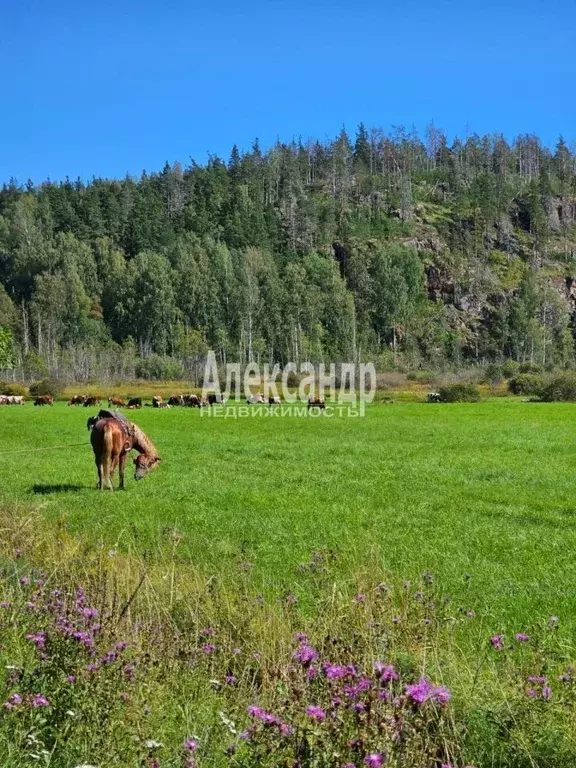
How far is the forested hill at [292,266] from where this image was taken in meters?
122

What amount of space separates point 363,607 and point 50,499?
10666mm

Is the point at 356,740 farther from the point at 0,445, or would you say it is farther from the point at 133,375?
the point at 133,375

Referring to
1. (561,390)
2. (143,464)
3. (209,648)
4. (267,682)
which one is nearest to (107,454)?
(143,464)

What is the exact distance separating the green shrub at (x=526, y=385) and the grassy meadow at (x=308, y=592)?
1647 inches

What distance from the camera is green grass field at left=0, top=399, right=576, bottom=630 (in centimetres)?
930

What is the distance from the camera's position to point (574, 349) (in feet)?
416

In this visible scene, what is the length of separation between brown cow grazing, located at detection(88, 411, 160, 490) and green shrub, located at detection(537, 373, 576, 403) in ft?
145

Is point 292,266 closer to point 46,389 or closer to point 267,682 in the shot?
point 46,389

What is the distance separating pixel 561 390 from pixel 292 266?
7978 cm

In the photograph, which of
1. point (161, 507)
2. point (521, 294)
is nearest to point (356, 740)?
point (161, 507)

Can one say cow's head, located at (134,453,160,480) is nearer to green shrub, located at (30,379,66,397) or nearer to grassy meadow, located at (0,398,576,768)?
grassy meadow, located at (0,398,576,768)

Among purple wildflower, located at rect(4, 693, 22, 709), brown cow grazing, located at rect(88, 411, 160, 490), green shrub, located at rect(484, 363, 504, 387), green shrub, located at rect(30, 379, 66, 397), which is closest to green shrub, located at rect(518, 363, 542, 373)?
green shrub, located at rect(484, 363, 504, 387)

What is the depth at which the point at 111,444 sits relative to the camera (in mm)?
16422

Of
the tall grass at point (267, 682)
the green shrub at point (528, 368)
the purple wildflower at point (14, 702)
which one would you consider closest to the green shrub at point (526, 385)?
the green shrub at point (528, 368)
